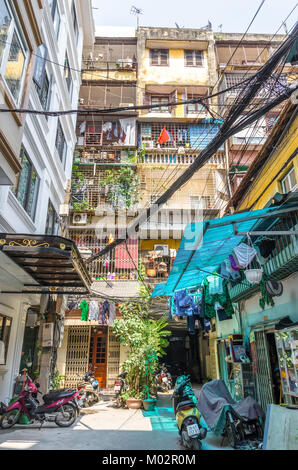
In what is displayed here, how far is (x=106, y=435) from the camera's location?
7078mm

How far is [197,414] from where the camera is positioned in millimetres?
6164

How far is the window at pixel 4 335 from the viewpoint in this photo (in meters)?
7.35

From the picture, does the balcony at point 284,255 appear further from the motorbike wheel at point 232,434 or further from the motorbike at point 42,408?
the motorbike at point 42,408

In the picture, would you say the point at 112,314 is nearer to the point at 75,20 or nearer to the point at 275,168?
the point at 275,168

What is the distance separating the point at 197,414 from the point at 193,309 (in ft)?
13.3

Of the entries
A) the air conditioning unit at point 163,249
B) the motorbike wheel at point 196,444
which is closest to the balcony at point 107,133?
the air conditioning unit at point 163,249

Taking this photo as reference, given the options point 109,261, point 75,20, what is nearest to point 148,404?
point 109,261

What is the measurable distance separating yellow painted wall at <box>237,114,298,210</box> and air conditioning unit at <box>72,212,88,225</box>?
9.60 meters

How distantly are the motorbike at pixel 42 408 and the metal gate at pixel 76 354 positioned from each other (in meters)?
6.62

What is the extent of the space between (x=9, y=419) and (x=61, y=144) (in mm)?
8959

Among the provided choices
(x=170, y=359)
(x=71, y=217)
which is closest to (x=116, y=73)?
(x=71, y=217)
